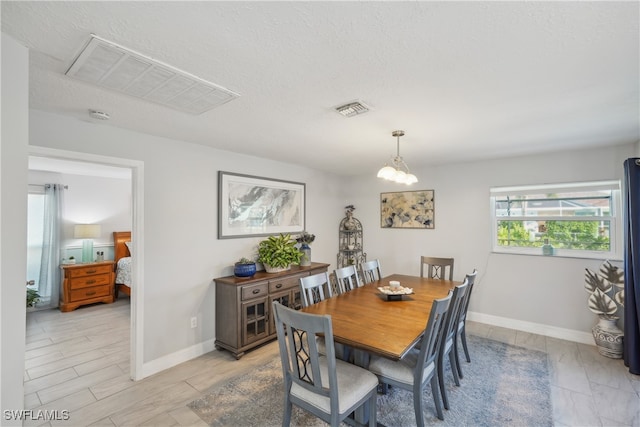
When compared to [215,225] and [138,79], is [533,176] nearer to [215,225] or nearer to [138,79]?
[215,225]

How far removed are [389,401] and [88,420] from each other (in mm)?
2312

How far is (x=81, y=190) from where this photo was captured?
526 centimetres

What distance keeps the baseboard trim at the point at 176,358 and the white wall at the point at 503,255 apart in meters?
3.09

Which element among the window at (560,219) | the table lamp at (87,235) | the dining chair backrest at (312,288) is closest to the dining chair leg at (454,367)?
the dining chair backrest at (312,288)

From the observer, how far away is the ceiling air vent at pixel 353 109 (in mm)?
2025

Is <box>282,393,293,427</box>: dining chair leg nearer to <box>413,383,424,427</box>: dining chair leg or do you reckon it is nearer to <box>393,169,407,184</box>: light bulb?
<box>413,383,424,427</box>: dining chair leg

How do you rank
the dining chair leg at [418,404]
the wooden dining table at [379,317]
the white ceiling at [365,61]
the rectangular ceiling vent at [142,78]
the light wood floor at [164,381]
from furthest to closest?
the light wood floor at [164,381], the dining chair leg at [418,404], the wooden dining table at [379,317], the rectangular ceiling vent at [142,78], the white ceiling at [365,61]

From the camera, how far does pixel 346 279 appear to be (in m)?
3.11

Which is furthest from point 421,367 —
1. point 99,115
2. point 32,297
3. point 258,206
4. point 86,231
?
point 86,231

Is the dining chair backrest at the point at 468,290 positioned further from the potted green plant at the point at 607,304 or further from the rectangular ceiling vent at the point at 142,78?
the rectangular ceiling vent at the point at 142,78

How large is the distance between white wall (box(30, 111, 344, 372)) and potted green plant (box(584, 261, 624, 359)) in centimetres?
403

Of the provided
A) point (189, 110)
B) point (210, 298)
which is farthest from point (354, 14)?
point (210, 298)

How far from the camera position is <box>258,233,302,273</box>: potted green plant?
3.57 metres

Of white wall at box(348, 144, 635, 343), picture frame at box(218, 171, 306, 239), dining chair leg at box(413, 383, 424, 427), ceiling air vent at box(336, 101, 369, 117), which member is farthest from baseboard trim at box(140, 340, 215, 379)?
white wall at box(348, 144, 635, 343)
